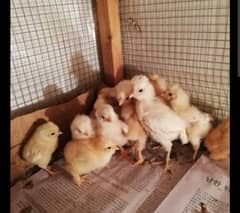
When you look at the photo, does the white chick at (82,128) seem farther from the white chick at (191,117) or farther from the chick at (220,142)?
the chick at (220,142)

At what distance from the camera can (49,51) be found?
110 centimetres

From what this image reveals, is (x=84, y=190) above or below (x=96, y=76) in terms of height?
below

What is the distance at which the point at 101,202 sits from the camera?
2.86ft

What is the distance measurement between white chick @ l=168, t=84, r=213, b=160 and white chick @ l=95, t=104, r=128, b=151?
0.86 feet

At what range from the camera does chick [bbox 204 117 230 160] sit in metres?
0.93

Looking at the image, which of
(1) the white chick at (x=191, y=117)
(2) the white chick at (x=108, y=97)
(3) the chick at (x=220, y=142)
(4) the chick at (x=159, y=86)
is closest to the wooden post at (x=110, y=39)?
(2) the white chick at (x=108, y=97)

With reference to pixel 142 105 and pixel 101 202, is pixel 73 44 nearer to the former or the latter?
pixel 142 105

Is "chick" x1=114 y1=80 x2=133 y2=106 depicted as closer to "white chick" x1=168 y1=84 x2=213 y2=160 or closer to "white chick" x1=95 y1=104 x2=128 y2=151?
"white chick" x1=95 y1=104 x2=128 y2=151

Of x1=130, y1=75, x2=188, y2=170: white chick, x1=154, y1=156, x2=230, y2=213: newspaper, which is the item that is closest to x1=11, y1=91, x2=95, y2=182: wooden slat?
x1=130, y1=75, x2=188, y2=170: white chick

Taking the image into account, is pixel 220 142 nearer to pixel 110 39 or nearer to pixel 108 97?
pixel 108 97

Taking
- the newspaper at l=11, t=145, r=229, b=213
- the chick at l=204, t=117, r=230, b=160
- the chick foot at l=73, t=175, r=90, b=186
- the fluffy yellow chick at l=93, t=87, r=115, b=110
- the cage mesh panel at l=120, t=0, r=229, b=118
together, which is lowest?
the newspaper at l=11, t=145, r=229, b=213

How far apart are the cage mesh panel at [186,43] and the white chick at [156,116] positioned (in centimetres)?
22
